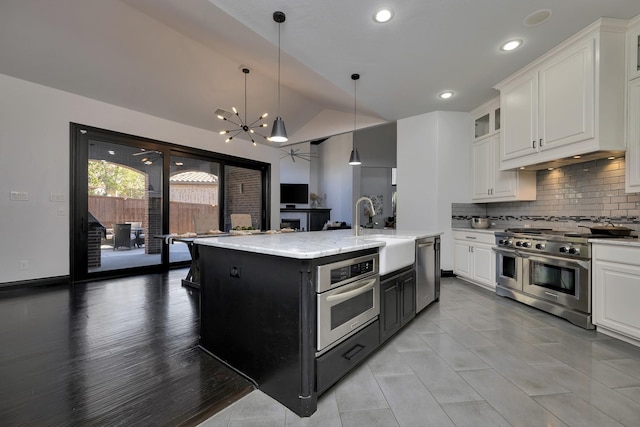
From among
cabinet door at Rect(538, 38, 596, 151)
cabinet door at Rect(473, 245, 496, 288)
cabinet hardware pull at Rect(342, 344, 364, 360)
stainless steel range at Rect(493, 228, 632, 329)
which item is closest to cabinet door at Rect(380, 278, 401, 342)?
cabinet hardware pull at Rect(342, 344, 364, 360)

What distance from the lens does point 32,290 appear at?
3.62 m

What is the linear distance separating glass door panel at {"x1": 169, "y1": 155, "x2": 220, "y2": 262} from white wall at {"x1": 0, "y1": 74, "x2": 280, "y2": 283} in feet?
4.82

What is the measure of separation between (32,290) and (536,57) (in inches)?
262

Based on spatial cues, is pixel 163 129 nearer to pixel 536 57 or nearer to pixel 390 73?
pixel 390 73

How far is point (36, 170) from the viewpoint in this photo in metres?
3.75

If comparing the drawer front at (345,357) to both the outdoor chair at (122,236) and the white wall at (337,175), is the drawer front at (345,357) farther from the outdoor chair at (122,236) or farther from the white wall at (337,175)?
the white wall at (337,175)

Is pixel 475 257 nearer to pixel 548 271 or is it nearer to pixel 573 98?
pixel 548 271

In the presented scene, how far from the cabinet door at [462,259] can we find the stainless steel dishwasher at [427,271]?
1194mm

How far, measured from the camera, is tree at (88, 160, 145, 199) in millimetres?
4332

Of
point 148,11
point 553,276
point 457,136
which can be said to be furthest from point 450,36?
point 148,11

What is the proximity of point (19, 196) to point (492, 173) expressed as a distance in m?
6.49

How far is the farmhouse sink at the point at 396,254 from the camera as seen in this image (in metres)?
2.06

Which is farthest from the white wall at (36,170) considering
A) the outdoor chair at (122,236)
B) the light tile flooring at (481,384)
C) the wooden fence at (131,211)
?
the light tile flooring at (481,384)

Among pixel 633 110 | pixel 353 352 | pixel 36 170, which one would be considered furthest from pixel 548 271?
pixel 36 170
